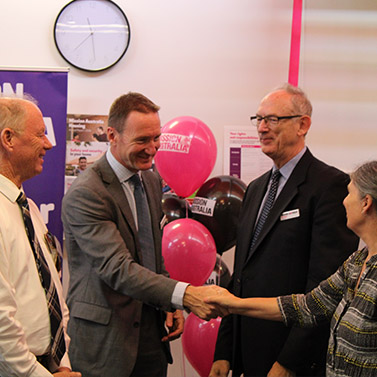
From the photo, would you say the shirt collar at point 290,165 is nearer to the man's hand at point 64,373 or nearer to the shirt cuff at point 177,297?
the shirt cuff at point 177,297

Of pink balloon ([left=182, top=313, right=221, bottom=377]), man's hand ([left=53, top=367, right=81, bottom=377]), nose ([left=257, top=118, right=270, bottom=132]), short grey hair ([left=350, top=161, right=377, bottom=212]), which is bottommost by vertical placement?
pink balloon ([left=182, top=313, right=221, bottom=377])

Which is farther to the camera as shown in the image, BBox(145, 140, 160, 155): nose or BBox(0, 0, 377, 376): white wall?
BBox(0, 0, 377, 376): white wall

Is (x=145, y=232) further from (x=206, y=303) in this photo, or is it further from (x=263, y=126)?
(x=263, y=126)

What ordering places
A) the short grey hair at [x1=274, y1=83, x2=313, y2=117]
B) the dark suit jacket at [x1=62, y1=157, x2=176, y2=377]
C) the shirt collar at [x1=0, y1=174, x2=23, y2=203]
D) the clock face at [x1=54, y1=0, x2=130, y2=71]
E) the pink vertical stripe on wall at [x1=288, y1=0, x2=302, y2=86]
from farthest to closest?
the pink vertical stripe on wall at [x1=288, y1=0, x2=302, y2=86]
the clock face at [x1=54, y1=0, x2=130, y2=71]
the short grey hair at [x1=274, y1=83, x2=313, y2=117]
the dark suit jacket at [x1=62, y1=157, x2=176, y2=377]
the shirt collar at [x1=0, y1=174, x2=23, y2=203]

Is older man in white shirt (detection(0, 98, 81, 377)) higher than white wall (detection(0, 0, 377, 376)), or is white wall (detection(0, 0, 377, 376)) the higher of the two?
white wall (detection(0, 0, 377, 376))

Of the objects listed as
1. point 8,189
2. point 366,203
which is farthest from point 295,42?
point 8,189

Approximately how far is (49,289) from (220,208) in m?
1.57

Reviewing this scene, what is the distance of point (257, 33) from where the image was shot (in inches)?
148

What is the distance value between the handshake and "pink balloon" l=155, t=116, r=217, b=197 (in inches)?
39.7

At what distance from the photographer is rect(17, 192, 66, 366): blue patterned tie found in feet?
4.93

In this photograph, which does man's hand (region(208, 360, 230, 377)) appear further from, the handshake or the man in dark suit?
the handshake

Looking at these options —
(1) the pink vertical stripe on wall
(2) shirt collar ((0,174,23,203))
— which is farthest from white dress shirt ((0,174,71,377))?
(1) the pink vertical stripe on wall

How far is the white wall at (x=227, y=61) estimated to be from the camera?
3572 mm

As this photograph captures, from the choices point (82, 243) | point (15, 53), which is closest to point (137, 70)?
point (15, 53)
